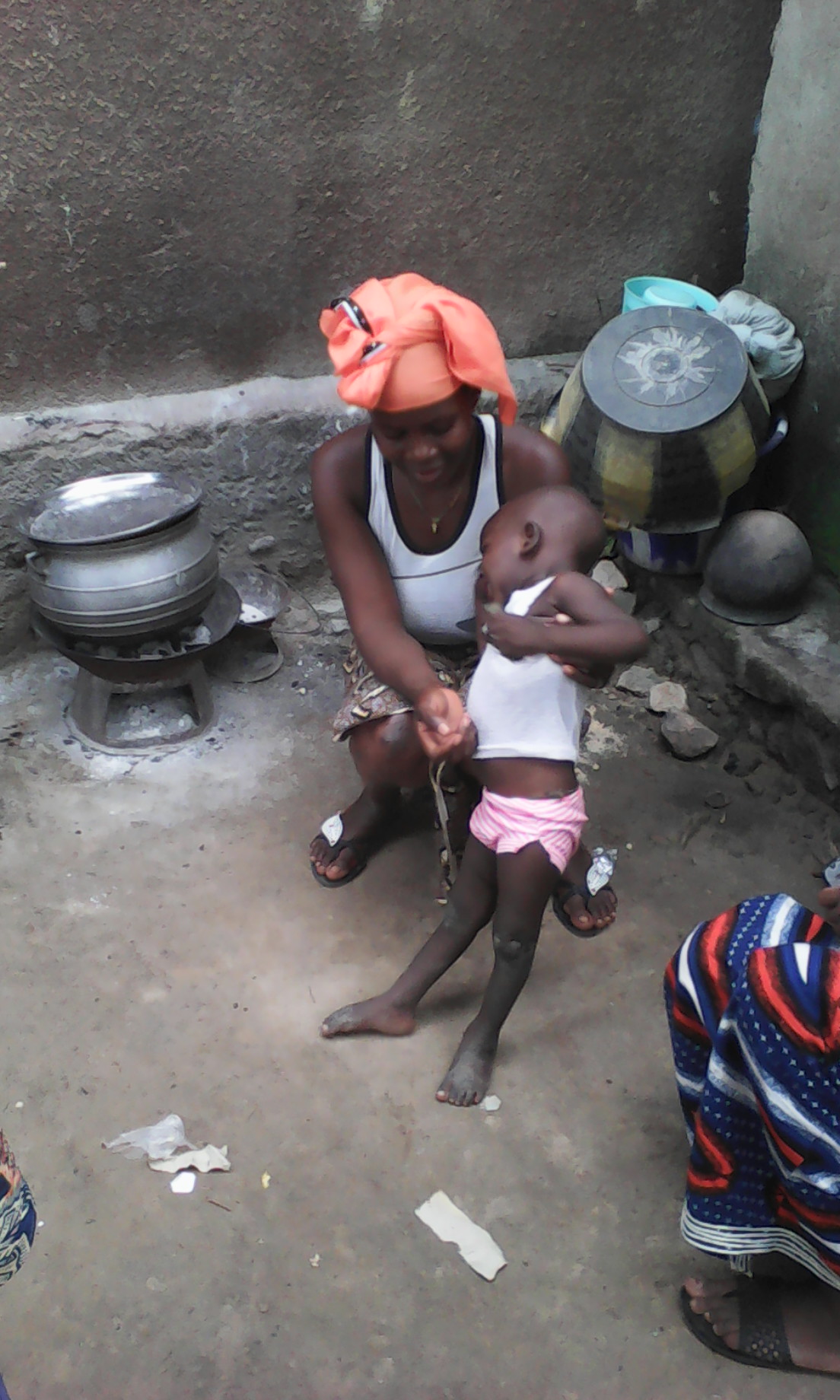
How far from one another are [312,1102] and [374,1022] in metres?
0.21

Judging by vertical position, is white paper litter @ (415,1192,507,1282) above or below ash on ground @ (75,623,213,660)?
below

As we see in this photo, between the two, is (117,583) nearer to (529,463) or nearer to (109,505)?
(109,505)

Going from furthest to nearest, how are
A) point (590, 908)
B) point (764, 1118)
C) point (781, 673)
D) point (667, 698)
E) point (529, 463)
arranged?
point (667, 698) < point (781, 673) < point (590, 908) < point (529, 463) < point (764, 1118)

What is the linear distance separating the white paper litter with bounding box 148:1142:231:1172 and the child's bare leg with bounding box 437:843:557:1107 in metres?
0.45

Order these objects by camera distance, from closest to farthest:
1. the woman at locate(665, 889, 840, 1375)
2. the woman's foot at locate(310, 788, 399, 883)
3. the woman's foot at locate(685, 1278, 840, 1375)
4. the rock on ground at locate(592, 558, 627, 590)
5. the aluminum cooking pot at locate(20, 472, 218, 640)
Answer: the woman at locate(665, 889, 840, 1375) < the woman's foot at locate(685, 1278, 840, 1375) < the woman's foot at locate(310, 788, 399, 883) < the aluminum cooking pot at locate(20, 472, 218, 640) < the rock on ground at locate(592, 558, 627, 590)

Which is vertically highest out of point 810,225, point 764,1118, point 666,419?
point 810,225

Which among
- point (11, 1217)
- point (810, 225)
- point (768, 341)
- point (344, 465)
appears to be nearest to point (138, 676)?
point (344, 465)

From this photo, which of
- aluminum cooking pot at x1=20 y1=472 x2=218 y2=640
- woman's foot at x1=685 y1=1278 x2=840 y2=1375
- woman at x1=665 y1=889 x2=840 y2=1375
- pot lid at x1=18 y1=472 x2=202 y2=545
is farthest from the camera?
pot lid at x1=18 y1=472 x2=202 y2=545

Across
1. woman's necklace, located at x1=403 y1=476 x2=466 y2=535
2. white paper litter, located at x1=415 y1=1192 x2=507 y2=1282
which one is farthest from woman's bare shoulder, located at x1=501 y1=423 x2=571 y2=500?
white paper litter, located at x1=415 y1=1192 x2=507 y2=1282

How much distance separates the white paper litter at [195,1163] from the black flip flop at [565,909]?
0.98m

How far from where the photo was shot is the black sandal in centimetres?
173

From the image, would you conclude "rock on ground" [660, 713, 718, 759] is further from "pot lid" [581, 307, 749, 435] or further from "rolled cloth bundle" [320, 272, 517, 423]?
"rolled cloth bundle" [320, 272, 517, 423]

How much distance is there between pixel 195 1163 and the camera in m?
2.03

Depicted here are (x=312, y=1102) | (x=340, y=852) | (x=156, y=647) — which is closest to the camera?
(x=312, y=1102)
